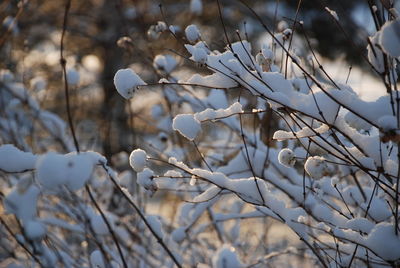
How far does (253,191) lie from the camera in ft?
4.62

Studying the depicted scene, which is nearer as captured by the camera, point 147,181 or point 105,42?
point 147,181

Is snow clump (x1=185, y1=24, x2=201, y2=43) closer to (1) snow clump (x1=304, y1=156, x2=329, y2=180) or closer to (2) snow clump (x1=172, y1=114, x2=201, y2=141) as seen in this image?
(2) snow clump (x1=172, y1=114, x2=201, y2=141)

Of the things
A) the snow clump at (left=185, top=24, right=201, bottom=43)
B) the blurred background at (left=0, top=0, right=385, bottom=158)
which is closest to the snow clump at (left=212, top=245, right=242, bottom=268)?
the snow clump at (left=185, top=24, right=201, bottom=43)

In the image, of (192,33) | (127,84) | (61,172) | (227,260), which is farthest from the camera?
(192,33)

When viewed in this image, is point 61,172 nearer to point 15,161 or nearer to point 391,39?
point 15,161

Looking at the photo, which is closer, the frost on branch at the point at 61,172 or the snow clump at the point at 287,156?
the frost on branch at the point at 61,172

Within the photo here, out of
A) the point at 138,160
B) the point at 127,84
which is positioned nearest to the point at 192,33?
the point at 127,84

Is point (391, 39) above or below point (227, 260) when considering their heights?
above

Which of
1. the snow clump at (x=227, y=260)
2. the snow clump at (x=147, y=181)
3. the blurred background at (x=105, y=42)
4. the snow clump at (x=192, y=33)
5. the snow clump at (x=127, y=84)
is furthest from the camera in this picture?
the blurred background at (x=105, y=42)

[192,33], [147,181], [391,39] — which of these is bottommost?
[147,181]

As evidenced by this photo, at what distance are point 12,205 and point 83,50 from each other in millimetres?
7617

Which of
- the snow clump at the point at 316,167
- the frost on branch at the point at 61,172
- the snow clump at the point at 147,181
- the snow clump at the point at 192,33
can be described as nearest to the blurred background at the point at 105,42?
the snow clump at the point at 192,33

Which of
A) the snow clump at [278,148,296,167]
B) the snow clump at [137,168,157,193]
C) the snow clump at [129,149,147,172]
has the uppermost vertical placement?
Result: the snow clump at [278,148,296,167]

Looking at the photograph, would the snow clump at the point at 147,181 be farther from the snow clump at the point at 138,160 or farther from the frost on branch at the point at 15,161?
the frost on branch at the point at 15,161
